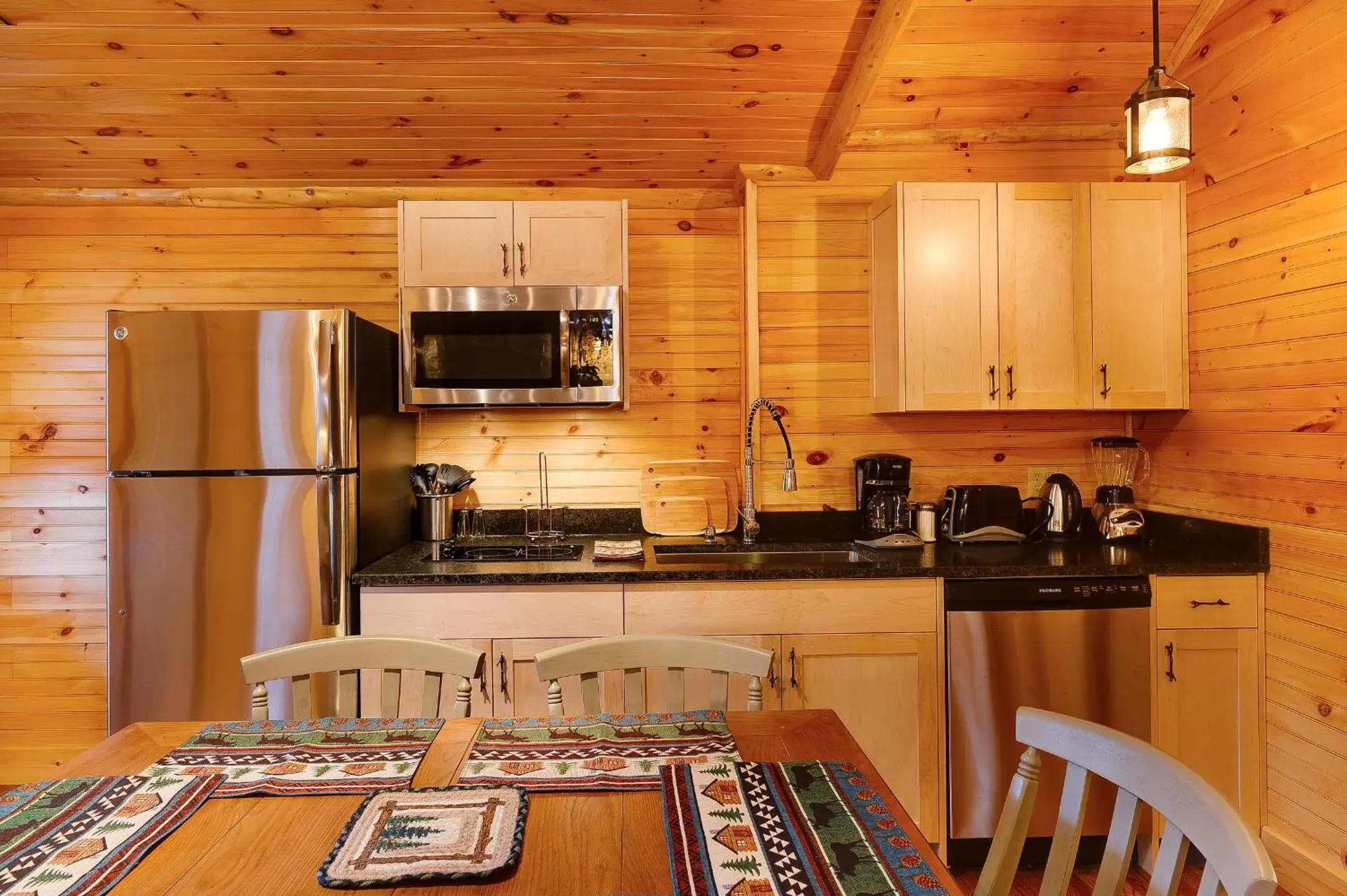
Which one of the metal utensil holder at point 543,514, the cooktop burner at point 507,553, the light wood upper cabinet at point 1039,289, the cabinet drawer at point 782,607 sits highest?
the light wood upper cabinet at point 1039,289

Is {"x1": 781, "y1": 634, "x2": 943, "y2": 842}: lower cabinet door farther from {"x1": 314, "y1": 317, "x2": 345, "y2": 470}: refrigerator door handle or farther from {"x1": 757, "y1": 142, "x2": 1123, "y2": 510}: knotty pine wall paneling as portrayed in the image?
{"x1": 314, "y1": 317, "x2": 345, "y2": 470}: refrigerator door handle

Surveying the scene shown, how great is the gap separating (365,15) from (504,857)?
2.42m

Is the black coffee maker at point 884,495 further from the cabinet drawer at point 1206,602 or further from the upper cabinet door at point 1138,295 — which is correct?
the cabinet drawer at point 1206,602

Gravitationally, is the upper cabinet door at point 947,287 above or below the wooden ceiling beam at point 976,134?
below

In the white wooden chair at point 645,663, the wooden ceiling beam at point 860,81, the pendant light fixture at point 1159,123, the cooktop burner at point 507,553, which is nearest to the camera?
the white wooden chair at point 645,663

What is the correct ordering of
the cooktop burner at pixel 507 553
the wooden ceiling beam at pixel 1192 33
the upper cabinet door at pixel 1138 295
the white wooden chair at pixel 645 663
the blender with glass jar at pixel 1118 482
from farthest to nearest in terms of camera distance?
the blender with glass jar at pixel 1118 482
the upper cabinet door at pixel 1138 295
the cooktop burner at pixel 507 553
the wooden ceiling beam at pixel 1192 33
the white wooden chair at pixel 645 663

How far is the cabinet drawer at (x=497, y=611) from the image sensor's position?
8.10ft

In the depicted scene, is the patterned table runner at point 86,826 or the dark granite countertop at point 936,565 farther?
the dark granite countertop at point 936,565

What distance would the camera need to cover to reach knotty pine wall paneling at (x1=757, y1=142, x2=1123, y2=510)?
315 cm

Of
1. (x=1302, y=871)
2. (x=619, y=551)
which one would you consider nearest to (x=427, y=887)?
(x=619, y=551)

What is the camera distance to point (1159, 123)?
1866mm

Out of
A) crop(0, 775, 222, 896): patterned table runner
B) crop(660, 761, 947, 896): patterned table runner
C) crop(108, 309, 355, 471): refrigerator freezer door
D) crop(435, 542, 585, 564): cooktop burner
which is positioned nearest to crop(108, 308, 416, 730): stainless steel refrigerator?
crop(108, 309, 355, 471): refrigerator freezer door

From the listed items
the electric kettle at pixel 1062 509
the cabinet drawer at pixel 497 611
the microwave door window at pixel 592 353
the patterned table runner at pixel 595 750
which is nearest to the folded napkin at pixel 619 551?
the cabinet drawer at pixel 497 611

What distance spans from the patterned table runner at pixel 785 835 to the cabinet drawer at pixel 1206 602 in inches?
69.7
